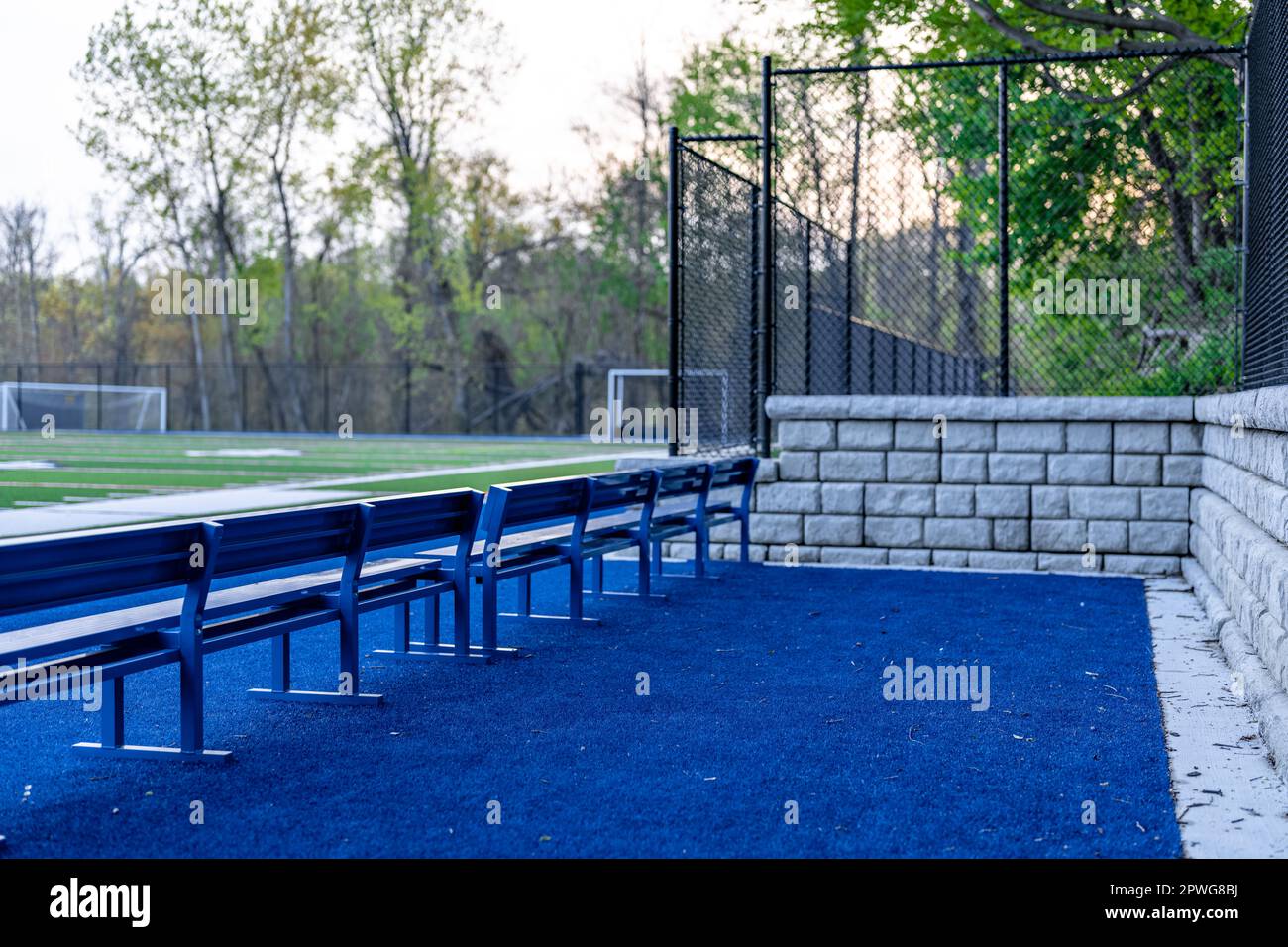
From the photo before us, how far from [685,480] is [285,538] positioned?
5231 millimetres

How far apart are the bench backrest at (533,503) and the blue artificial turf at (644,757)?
2.36ft

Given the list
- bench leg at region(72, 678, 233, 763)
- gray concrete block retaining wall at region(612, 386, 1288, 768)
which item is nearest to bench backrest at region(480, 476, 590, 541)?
bench leg at region(72, 678, 233, 763)

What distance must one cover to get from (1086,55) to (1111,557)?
14.0 feet

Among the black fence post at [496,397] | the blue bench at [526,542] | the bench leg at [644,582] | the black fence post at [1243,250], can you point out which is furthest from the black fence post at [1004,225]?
the black fence post at [496,397]

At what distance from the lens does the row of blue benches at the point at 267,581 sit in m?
5.02

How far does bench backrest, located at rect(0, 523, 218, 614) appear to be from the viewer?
15.6 feet

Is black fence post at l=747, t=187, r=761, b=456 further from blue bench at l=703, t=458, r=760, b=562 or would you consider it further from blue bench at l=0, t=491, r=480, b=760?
blue bench at l=0, t=491, r=480, b=760

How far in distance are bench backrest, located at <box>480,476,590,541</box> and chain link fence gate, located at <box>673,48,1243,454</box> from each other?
4.33 metres

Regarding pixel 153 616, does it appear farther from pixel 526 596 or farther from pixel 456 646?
pixel 526 596

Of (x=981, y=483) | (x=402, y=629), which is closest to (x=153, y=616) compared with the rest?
(x=402, y=629)

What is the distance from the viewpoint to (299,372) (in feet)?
Result: 182

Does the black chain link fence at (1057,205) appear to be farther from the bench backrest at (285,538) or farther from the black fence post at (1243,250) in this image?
the bench backrest at (285,538)

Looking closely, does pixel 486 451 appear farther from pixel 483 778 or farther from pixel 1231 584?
pixel 483 778

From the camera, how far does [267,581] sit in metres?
7.05
